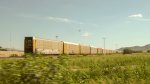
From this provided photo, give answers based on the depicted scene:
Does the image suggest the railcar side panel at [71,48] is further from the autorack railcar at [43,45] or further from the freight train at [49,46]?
the autorack railcar at [43,45]

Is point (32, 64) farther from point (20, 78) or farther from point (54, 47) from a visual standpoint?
point (54, 47)

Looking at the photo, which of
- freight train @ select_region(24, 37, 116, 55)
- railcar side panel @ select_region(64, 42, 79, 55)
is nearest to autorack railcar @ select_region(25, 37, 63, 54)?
freight train @ select_region(24, 37, 116, 55)

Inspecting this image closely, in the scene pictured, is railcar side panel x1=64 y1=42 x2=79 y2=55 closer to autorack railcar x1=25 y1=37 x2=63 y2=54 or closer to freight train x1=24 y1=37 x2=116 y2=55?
freight train x1=24 y1=37 x2=116 y2=55

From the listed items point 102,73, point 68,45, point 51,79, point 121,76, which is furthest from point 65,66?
point 68,45

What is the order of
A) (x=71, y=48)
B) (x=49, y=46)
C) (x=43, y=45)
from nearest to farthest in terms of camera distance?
(x=43, y=45) → (x=49, y=46) → (x=71, y=48)

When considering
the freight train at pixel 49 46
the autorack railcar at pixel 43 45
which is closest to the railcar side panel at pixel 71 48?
the freight train at pixel 49 46

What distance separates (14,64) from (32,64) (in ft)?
0.97

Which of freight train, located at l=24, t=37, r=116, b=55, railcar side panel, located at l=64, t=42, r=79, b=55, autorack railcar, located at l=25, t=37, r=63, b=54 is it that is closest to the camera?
autorack railcar, located at l=25, t=37, r=63, b=54

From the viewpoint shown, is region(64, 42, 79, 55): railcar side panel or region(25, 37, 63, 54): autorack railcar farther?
region(64, 42, 79, 55): railcar side panel

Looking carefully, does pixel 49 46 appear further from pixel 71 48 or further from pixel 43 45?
pixel 71 48

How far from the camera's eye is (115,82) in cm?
1180

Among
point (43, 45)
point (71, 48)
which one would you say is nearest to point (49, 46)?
point (43, 45)

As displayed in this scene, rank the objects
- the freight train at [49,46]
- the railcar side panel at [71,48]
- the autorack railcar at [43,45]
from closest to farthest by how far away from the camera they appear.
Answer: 1. the autorack railcar at [43,45]
2. the freight train at [49,46]
3. the railcar side panel at [71,48]

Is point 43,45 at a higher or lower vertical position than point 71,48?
higher
